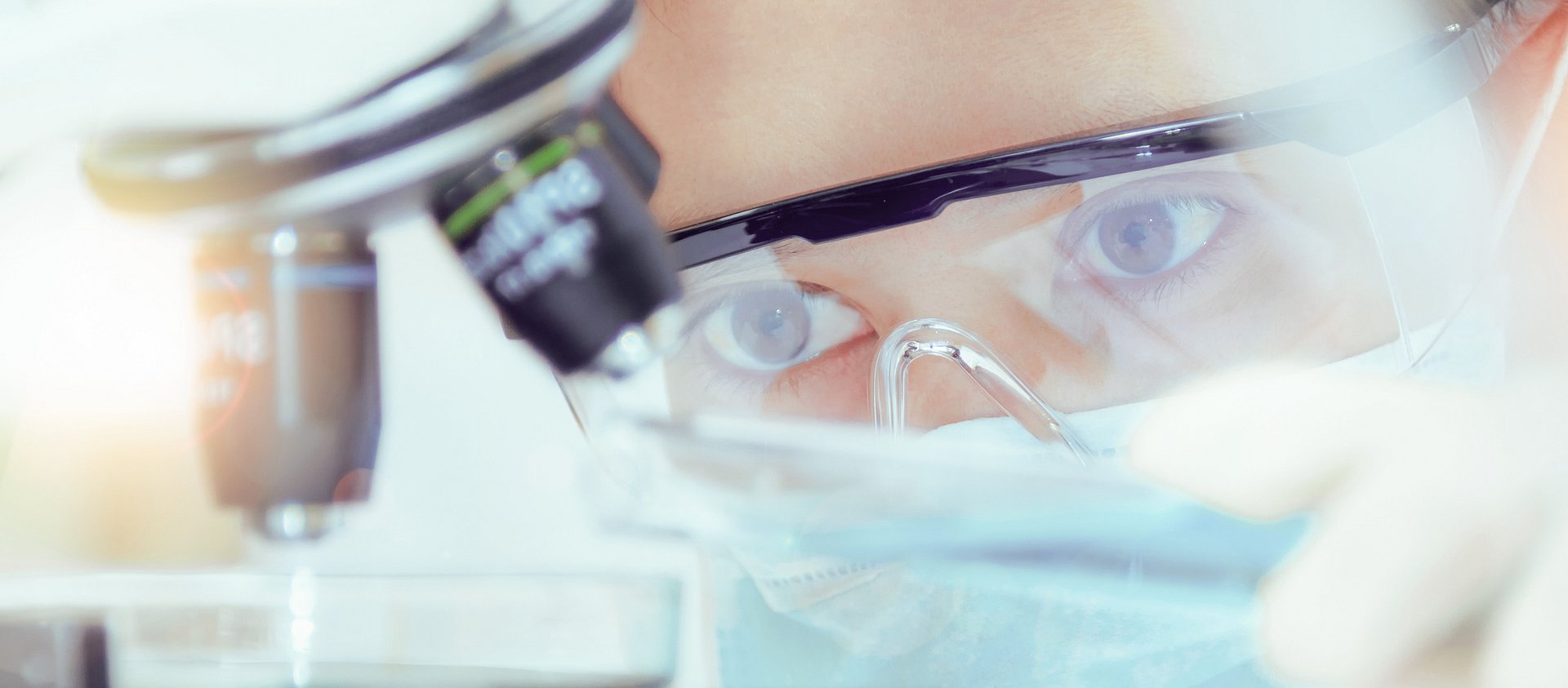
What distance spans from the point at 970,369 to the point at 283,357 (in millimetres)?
331

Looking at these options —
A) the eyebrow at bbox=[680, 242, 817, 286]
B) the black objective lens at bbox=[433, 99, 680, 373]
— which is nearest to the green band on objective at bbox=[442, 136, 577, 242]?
the black objective lens at bbox=[433, 99, 680, 373]

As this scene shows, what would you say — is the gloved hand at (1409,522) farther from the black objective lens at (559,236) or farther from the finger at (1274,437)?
the black objective lens at (559,236)

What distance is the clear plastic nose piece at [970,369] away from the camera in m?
0.49

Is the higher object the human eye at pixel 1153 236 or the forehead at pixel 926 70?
the forehead at pixel 926 70

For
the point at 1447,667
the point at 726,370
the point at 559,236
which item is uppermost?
the point at 726,370

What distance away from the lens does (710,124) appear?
16.1 inches

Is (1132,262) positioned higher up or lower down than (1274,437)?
higher up

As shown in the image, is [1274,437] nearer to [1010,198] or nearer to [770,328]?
[1010,198]

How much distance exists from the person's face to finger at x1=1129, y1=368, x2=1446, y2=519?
6.4 inches

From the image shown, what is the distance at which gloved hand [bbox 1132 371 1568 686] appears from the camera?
250 millimetres

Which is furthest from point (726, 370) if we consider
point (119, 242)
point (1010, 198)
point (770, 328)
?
point (119, 242)

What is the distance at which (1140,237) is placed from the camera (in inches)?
20.7

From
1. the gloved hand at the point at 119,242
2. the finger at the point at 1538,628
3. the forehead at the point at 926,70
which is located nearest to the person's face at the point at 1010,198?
the forehead at the point at 926,70

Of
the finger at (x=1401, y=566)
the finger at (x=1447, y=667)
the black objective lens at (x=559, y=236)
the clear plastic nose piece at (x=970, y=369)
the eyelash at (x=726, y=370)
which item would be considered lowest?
the finger at (x=1447, y=667)
